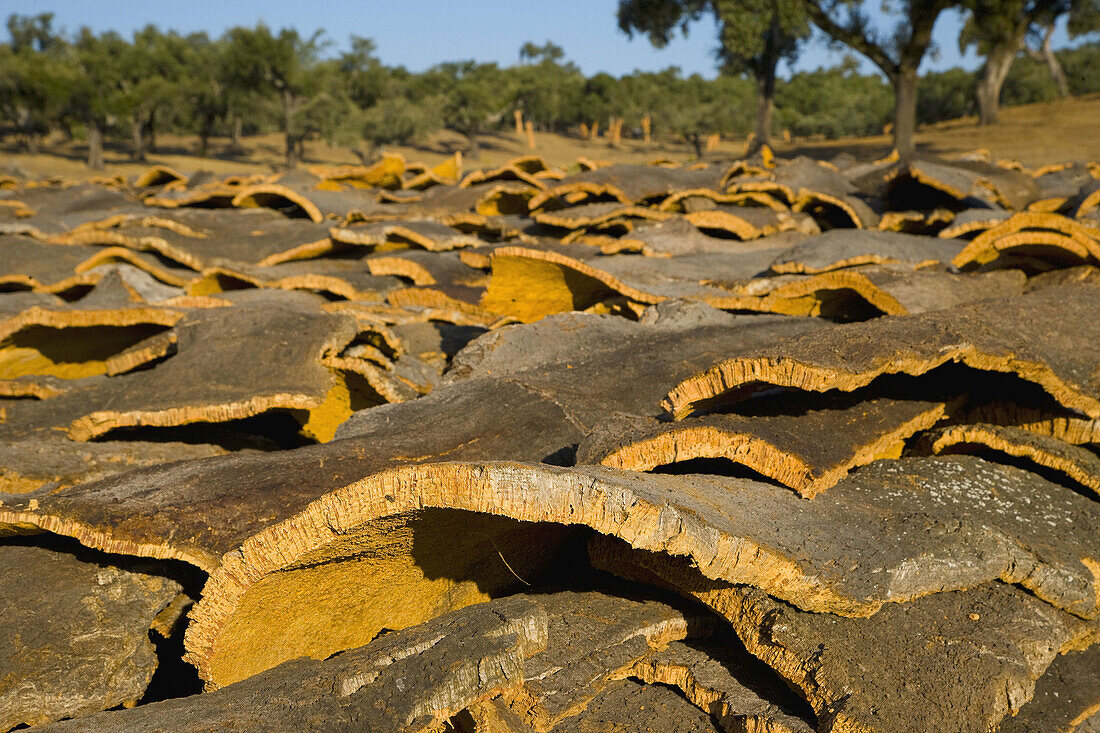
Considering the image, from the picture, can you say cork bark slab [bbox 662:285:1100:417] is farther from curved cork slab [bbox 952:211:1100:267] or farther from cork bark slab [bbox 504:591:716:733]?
curved cork slab [bbox 952:211:1100:267]

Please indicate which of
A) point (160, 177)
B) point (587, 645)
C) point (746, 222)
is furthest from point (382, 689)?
point (160, 177)

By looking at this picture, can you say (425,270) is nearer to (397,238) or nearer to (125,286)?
(397,238)

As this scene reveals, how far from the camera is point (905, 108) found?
12992 millimetres

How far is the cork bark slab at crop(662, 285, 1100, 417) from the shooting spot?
1.60 metres

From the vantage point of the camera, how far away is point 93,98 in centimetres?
2461

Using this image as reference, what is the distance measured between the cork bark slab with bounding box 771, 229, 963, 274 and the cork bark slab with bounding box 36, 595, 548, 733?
9.18 ft

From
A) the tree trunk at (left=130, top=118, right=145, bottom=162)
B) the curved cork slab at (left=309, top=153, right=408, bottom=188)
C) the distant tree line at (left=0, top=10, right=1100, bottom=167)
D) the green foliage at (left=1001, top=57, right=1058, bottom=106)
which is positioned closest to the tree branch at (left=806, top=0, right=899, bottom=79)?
the distant tree line at (left=0, top=10, right=1100, bottom=167)

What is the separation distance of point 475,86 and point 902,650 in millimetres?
36589

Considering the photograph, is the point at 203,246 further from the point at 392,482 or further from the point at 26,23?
the point at 26,23

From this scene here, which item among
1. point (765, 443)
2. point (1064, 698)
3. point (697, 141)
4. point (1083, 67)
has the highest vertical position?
point (1083, 67)

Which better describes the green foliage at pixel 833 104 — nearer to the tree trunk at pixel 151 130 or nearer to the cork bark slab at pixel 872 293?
the tree trunk at pixel 151 130

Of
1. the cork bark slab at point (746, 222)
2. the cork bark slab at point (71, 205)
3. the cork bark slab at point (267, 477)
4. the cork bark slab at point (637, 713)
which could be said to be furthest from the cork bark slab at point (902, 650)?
the cork bark slab at point (71, 205)

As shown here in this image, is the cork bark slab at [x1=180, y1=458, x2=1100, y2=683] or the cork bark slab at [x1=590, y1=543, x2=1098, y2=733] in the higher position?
the cork bark slab at [x1=180, y1=458, x2=1100, y2=683]

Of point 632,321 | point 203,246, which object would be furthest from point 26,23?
point 632,321
